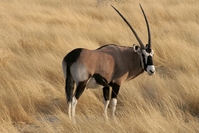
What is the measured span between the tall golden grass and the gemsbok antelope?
0.31 metres

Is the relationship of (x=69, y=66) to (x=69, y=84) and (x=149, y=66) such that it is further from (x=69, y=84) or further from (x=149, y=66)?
(x=149, y=66)

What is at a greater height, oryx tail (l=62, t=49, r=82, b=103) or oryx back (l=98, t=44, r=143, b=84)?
oryx tail (l=62, t=49, r=82, b=103)

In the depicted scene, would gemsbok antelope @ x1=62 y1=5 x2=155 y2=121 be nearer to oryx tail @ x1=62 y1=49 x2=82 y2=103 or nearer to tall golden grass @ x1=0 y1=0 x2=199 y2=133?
oryx tail @ x1=62 y1=49 x2=82 y2=103

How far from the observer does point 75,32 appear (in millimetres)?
8805

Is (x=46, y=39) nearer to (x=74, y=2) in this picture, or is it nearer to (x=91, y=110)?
(x=91, y=110)

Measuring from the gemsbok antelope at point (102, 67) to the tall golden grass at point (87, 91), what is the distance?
0.31m

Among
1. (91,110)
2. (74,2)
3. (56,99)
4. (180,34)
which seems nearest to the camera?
(91,110)

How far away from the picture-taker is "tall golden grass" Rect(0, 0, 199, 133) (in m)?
3.85

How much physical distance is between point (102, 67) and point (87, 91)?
3.08ft

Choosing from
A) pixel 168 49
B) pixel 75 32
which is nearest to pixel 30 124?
pixel 168 49

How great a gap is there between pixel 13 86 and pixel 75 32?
3.95 meters

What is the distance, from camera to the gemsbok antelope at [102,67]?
3832 mm

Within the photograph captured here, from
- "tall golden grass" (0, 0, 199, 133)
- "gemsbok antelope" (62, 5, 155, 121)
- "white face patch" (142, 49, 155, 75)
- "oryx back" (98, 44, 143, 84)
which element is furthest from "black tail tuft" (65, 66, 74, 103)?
"white face patch" (142, 49, 155, 75)

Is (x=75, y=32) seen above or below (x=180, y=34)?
above
